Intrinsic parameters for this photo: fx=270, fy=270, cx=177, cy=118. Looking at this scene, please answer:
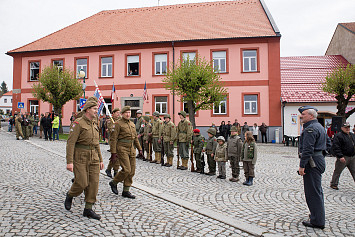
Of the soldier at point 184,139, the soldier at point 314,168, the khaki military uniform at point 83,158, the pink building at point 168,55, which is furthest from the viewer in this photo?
the pink building at point 168,55

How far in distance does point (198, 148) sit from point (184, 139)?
0.81 meters

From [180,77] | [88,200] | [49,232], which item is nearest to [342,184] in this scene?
[88,200]

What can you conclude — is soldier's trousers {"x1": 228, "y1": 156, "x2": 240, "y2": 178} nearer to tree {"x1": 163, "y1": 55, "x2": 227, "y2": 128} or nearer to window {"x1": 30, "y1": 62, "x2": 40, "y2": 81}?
tree {"x1": 163, "y1": 55, "x2": 227, "y2": 128}

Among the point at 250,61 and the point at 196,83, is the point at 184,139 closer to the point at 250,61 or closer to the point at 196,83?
the point at 196,83

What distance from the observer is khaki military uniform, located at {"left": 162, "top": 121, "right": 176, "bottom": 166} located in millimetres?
9648

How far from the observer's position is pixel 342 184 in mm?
7180

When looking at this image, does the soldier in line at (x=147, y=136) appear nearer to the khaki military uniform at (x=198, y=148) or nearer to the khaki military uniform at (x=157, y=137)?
the khaki military uniform at (x=157, y=137)

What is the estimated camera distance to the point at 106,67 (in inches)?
992

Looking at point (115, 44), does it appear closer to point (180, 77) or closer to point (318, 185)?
point (180, 77)

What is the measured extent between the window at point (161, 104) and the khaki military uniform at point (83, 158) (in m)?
19.4

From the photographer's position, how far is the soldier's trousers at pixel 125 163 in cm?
531

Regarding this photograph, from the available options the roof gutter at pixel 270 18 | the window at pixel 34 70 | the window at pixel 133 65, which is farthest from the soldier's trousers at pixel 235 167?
the window at pixel 34 70

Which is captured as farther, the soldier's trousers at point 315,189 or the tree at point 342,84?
the tree at point 342,84

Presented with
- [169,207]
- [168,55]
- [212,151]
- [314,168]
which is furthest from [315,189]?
[168,55]
